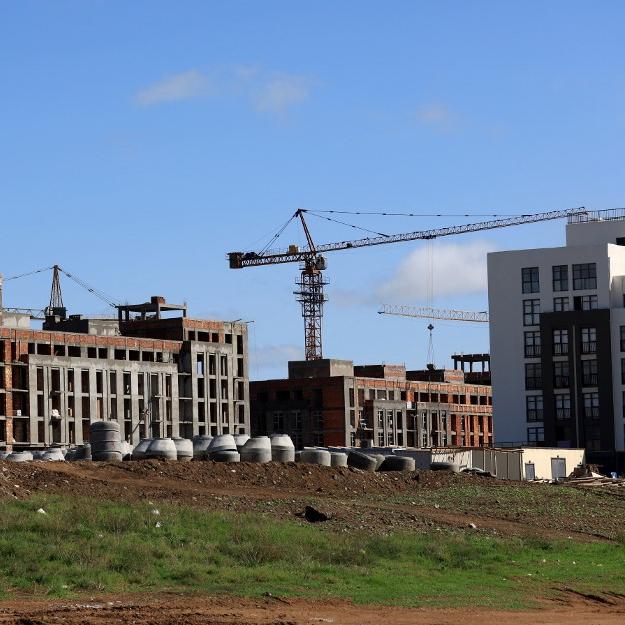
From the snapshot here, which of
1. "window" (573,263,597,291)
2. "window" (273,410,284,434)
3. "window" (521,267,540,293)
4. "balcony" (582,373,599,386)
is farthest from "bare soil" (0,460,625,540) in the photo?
"window" (273,410,284,434)

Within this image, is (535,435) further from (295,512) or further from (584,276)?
(295,512)

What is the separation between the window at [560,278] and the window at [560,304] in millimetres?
855

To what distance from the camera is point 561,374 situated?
455ft

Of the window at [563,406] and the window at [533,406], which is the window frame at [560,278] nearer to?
the window at [563,406]

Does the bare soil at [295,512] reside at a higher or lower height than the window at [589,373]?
lower

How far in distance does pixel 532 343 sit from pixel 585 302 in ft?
21.2

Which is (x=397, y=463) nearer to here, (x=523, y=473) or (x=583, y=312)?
(x=523, y=473)

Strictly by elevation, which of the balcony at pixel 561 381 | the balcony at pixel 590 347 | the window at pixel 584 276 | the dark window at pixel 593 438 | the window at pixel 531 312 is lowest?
the dark window at pixel 593 438

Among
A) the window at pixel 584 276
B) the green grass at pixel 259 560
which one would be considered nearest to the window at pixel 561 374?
the window at pixel 584 276

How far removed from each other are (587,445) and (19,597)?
108m

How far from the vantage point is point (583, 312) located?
450 feet

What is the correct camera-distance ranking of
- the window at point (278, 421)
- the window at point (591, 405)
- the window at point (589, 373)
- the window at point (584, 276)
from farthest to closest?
the window at point (278, 421), the window at point (584, 276), the window at point (589, 373), the window at point (591, 405)

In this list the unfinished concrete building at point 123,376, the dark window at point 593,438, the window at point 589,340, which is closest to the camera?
the dark window at point 593,438

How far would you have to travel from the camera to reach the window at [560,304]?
13938cm
